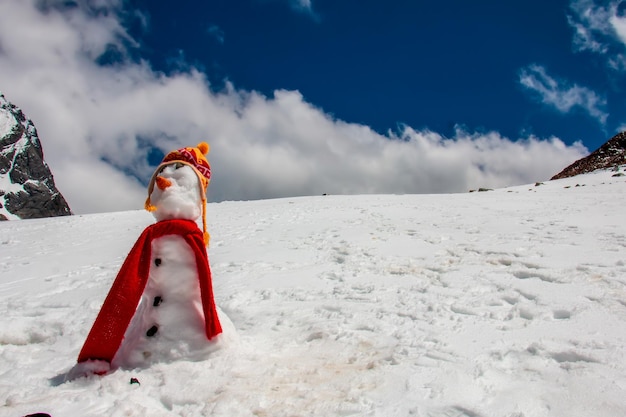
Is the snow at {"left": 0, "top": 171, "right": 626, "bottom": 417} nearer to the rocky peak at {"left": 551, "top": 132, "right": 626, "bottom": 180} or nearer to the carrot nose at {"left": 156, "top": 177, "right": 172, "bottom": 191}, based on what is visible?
the carrot nose at {"left": 156, "top": 177, "right": 172, "bottom": 191}

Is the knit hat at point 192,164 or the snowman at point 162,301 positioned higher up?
the knit hat at point 192,164

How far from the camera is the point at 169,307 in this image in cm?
363

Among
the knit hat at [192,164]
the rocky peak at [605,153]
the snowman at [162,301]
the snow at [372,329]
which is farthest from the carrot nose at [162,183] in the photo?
the rocky peak at [605,153]

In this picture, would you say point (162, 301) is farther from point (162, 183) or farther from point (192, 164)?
point (192, 164)

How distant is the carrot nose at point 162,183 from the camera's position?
377cm

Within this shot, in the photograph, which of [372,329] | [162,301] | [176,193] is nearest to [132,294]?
[162,301]

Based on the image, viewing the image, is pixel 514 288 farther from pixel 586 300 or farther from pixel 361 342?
pixel 361 342

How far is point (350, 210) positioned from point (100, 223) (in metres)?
9.64

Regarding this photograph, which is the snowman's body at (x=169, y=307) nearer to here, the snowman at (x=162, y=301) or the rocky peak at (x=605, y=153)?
the snowman at (x=162, y=301)

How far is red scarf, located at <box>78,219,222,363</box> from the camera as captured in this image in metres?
3.41

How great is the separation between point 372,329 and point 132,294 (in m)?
2.35

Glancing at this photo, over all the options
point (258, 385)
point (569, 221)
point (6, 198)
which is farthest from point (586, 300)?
point (6, 198)

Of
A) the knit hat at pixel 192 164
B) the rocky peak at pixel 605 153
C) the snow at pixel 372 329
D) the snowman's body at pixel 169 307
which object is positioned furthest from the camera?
the rocky peak at pixel 605 153

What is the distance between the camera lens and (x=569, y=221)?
33.1ft
